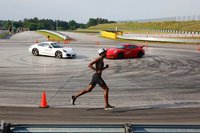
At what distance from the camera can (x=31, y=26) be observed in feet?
577

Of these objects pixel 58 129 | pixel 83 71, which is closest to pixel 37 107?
pixel 58 129

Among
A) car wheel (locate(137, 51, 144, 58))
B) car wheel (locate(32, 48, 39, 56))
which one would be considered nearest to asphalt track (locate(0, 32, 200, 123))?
car wheel (locate(137, 51, 144, 58))

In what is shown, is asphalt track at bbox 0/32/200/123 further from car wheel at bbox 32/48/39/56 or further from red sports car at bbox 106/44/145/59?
car wheel at bbox 32/48/39/56

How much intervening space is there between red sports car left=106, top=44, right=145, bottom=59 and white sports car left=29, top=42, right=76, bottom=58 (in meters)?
3.10

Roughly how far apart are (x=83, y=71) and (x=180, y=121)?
36.8 ft

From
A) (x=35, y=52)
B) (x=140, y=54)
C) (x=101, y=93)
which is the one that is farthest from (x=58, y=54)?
(x=101, y=93)

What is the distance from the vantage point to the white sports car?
26711 millimetres

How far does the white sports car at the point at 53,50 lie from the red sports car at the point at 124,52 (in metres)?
3.10

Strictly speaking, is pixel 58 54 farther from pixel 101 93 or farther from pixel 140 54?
pixel 101 93

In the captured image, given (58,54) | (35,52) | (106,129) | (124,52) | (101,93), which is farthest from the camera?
(35,52)

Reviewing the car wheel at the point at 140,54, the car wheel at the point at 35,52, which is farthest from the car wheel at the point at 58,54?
the car wheel at the point at 140,54

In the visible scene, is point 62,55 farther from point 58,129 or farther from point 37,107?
point 58,129

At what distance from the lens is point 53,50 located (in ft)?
89.8

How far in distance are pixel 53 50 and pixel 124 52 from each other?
5962 millimetres
